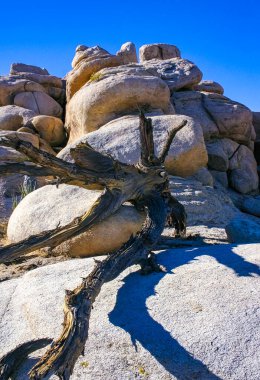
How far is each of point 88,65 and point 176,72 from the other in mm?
→ 3488

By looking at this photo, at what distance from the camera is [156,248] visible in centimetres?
623

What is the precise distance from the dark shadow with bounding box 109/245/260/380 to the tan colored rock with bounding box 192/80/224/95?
13.7m

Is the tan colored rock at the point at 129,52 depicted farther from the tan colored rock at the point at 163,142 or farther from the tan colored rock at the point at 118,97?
the tan colored rock at the point at 163,142

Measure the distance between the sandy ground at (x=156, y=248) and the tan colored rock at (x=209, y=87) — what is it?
38.2ft

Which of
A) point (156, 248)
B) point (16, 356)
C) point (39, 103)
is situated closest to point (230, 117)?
point (39, 103)

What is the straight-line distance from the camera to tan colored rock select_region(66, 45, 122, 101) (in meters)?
16.1

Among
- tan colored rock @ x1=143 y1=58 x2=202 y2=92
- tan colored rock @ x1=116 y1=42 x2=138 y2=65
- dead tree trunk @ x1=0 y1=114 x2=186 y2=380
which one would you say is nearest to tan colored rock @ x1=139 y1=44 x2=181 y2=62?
tan colored rock @ x1=116 y1=42 x2=138 y2=65

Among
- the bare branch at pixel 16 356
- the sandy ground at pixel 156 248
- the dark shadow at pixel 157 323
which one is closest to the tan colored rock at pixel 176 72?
the sandy ground at pixel 156 248

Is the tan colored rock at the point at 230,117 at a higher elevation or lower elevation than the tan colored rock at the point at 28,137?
higher

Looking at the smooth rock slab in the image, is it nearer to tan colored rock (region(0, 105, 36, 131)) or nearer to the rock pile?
the rock pile

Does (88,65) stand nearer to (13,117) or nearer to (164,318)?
(13,117)

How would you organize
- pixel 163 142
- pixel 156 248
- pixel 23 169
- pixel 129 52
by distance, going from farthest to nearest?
pixel 129 52 → pixel 163 142 → pixel 156 248 → pixel 23 169

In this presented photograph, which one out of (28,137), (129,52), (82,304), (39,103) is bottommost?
(82,304)

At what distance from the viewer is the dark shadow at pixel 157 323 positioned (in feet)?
10.7
